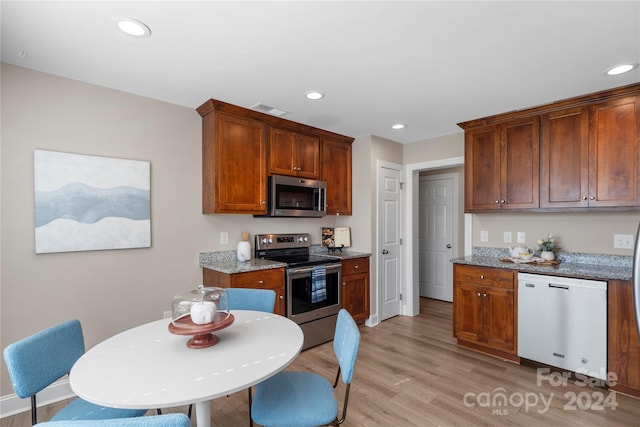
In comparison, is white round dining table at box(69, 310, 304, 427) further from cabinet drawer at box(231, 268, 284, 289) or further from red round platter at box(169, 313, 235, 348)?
cabinet drawer at box(231, 268, 284, 289)

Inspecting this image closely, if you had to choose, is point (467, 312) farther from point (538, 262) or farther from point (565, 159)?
point (565, 159)

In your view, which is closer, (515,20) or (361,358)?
(515,20)

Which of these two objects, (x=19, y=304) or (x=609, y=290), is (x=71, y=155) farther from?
(x=609, y=290)

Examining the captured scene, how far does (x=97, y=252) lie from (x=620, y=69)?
4.16m

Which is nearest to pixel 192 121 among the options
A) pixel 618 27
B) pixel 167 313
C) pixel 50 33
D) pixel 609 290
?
pixel 50 33

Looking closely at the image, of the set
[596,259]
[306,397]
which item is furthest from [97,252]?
[596,259]

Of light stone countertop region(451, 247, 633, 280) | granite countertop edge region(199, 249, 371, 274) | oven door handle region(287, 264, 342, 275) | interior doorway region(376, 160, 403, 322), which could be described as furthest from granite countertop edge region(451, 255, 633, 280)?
granite countertop edge region(199, 249, 371, 274)

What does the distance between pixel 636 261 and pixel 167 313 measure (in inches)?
122

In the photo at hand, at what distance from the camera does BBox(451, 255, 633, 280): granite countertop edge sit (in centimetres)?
247

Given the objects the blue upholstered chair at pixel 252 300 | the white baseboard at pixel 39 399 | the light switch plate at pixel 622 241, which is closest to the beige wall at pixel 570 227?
the light switch plate at pixel 622 241

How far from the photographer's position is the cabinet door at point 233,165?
2.96m

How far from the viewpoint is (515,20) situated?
1.72 m

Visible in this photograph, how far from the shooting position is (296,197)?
3.57 m

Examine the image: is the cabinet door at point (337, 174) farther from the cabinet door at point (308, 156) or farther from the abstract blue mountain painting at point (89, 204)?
the abstract blue mountain painting at point (89, 204)
